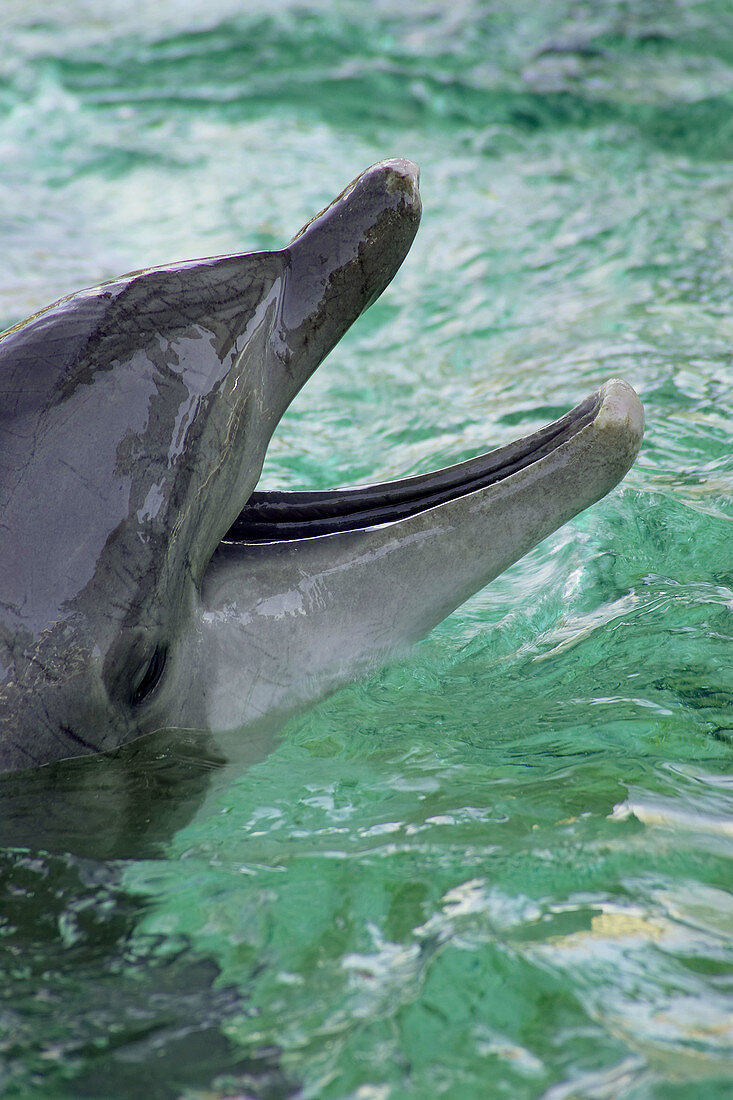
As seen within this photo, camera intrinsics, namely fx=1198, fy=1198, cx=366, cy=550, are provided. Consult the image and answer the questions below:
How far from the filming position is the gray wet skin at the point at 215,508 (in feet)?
8.59

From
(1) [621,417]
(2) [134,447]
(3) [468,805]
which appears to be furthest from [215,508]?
(1) [621,417]

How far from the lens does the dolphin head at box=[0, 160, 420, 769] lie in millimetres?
2607

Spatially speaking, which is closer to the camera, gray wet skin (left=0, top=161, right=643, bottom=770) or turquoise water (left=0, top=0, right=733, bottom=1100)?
turquoise water (left=0, top=0, right=733, bottom=1100)

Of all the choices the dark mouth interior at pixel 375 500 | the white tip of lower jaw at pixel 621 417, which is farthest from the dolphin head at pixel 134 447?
the white tip of lower jaw at pixel 621 417

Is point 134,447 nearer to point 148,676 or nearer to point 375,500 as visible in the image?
point 148,676

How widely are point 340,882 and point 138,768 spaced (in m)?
0.63

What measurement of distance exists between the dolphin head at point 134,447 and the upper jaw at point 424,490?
0.78 ft

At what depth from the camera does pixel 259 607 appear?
9.68ft

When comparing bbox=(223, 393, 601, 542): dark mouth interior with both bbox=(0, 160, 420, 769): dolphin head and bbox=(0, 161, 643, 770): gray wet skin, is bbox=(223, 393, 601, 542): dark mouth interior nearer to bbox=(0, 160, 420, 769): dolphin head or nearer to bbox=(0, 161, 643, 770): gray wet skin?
bbox=(0, 161, 643, 770): gray wet skin

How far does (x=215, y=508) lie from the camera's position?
9.16 feet

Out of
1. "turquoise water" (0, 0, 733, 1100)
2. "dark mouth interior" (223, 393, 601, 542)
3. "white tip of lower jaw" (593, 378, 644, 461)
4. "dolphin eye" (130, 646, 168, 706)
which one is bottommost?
"turquoise water" (0, 0, 733, 1100)

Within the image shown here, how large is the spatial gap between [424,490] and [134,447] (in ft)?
2.65

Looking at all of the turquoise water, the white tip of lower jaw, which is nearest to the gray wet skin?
the white tip of lower jaw

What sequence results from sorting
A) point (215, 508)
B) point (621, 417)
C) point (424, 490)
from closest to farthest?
point (215, 508), point (621, 417), point (424, 490)
